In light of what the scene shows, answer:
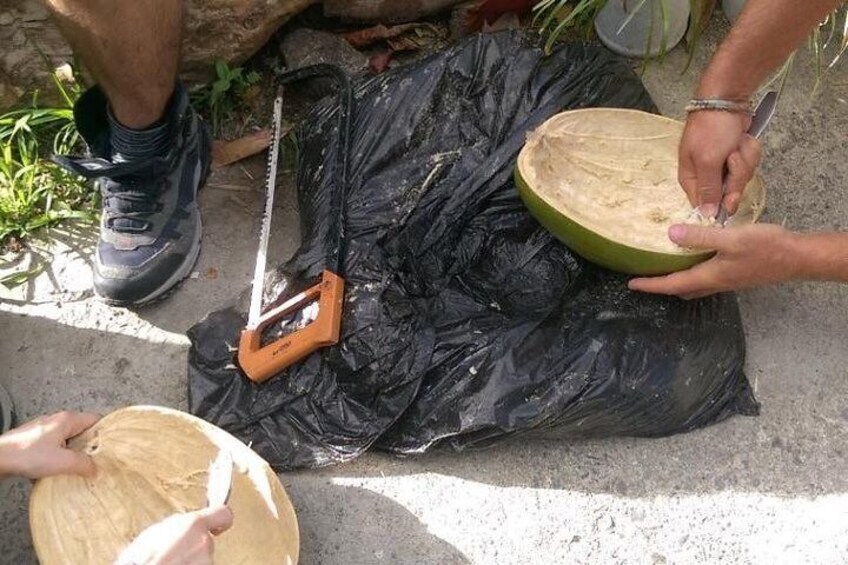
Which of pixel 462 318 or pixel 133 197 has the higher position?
pixel 133 197

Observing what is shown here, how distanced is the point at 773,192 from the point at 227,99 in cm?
144

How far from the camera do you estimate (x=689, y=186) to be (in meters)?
1.87

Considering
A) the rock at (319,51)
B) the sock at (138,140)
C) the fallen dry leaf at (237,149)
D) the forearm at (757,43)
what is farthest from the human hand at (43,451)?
the forearm at (757,43)

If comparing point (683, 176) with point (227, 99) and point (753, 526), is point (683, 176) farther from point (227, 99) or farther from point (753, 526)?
point (227, 99)

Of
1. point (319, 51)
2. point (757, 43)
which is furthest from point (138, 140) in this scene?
point (757, 43)

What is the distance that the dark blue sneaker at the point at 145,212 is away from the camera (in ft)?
6.64

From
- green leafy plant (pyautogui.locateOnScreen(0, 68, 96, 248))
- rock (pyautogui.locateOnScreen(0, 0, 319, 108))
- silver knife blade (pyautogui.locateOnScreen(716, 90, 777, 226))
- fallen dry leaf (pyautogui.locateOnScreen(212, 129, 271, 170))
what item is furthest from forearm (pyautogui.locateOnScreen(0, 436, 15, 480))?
silver knife blade (pyautogui.locateOnScreen(716, 90, 777, 226))

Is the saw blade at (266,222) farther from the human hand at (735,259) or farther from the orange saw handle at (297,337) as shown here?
the human hand at (735,259)

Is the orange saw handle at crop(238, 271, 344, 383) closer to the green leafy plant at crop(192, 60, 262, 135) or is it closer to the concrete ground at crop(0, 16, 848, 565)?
the concrete ground at crop(0, 16, 848, 565)

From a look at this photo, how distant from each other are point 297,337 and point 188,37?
35.2 inches

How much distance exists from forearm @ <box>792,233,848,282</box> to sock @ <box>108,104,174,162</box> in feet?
4.53

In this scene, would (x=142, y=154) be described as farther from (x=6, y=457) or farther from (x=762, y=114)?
(x=762, y=114)

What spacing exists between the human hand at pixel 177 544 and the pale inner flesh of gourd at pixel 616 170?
3.21 feet

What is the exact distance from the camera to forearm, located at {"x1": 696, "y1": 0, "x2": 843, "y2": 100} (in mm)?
1700
